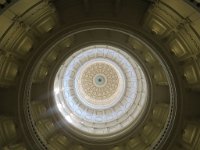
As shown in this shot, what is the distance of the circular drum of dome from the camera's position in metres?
24.6

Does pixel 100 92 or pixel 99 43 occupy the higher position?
pixel 99 43

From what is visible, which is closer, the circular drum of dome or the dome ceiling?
the dome ceiling

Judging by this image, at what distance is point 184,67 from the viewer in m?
18.3

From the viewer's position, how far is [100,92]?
107ft

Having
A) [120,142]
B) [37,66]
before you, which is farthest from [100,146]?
[37,66]

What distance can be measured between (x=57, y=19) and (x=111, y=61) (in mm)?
14309

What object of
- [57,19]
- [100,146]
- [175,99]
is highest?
[57,19]

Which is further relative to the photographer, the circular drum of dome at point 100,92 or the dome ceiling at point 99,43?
the circular drum of dome at point 100,92

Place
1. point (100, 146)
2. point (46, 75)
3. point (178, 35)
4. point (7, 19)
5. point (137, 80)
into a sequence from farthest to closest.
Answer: point (137, 80), point (100, 146), point (46, 75), point (178, 35), point (7, 19)

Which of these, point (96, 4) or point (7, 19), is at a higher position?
point (96, 4)

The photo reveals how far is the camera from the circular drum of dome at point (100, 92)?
24609 millimetres

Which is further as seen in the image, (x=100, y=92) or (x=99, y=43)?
(x=100, y=92)

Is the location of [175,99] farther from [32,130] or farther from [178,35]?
[32,130]

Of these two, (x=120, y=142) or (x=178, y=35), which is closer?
(x=178, y=35)
